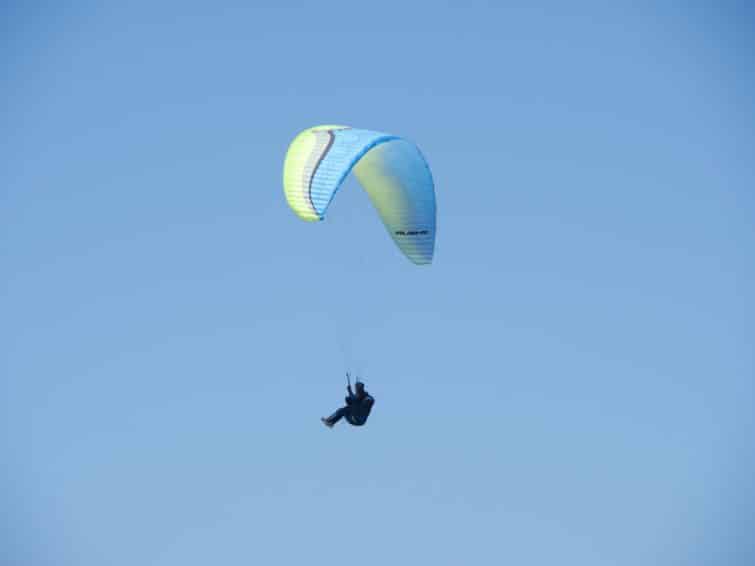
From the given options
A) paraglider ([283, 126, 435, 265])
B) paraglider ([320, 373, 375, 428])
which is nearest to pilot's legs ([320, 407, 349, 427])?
paraglider ([320, 373, 375, 428])

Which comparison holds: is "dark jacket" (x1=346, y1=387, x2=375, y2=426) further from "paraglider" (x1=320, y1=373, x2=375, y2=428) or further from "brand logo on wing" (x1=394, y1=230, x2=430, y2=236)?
"brand logo on wing" (x1=394, y1=230, x2=430, y2=236)

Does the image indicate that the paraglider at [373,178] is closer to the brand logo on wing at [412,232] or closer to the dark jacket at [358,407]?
the brand logo on wing at [412,232]

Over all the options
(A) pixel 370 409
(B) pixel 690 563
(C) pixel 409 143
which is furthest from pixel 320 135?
(B) pixel 690 563

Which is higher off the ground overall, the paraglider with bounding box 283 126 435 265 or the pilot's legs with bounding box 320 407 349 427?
the paraglider with bounding box 283 126 435 265

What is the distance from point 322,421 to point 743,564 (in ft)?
443

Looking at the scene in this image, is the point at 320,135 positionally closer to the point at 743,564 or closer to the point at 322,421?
the point at 322,421

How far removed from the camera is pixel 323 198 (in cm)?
4597

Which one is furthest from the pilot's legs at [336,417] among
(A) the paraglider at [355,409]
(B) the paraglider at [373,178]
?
(B) the paraglider at [373,178]

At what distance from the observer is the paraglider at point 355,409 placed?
4941cm


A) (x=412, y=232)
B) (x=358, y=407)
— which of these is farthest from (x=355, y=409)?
(x=412, y=232)

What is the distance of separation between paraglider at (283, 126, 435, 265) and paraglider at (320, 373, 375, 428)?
4.95 meters

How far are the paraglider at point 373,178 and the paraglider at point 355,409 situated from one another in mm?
4946

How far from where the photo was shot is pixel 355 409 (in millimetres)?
49594

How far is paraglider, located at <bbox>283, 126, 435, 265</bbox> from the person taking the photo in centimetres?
4644
